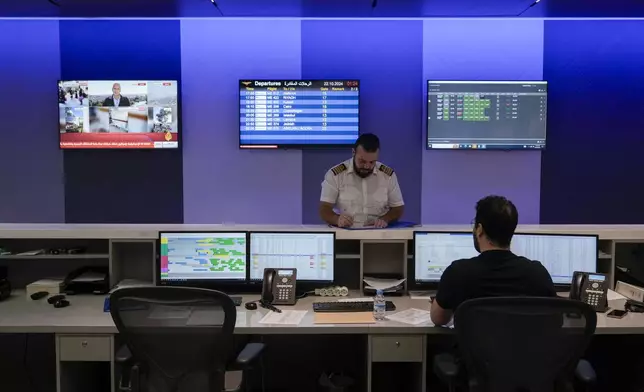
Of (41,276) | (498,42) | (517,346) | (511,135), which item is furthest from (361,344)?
(498,42)

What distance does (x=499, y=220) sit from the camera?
2.11 metres

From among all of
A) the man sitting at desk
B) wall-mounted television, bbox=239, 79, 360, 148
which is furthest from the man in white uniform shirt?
the man sitting at desk

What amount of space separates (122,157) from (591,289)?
12.6ft

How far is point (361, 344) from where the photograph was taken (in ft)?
9.23

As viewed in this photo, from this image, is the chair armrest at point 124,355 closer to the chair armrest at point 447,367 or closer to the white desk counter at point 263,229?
the white desk counter at point 263,229

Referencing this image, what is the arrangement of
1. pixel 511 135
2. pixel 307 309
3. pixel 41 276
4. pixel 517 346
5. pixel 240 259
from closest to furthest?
pixel 517 346, pixel 307 309, pixel 240 259, pixel 41 276, pixel 511 135

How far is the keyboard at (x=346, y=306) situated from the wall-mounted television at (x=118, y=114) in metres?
2.42

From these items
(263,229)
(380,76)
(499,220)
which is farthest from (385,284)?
(380,76)

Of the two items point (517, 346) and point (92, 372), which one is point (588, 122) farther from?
point (92, 372)

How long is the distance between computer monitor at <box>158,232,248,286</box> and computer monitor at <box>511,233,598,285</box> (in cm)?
169

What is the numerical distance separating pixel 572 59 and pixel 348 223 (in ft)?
9.11

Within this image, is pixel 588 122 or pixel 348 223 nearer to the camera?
pixel 348 223

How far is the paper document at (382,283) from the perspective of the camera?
116 inches

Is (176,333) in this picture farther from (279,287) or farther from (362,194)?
(362,194)
